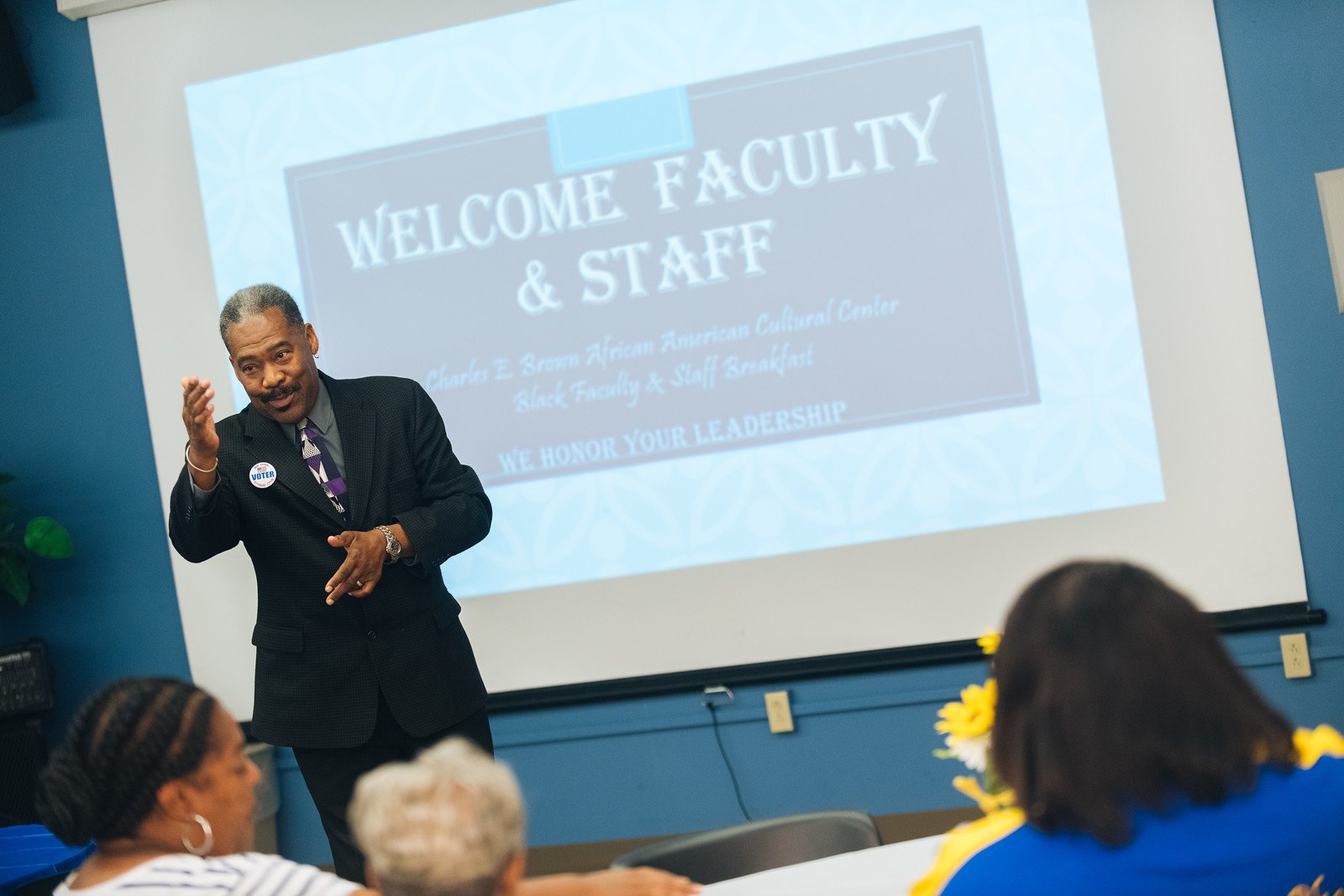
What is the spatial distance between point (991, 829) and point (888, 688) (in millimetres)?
2170

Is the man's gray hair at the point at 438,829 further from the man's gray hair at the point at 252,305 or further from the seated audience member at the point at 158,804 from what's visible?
the man's gray hair at the point at 252,305

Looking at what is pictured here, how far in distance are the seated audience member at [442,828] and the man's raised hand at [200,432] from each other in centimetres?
117

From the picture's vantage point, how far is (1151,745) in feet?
2.95

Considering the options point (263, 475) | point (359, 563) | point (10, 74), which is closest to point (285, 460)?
point (263, 475)

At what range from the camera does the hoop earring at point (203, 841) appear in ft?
4.23

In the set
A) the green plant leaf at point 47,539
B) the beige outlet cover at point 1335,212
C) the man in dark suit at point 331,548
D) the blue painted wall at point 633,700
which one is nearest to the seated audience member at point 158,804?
the man in dark suit at point 331,548

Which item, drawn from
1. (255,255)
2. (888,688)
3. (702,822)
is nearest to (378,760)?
(702,822)

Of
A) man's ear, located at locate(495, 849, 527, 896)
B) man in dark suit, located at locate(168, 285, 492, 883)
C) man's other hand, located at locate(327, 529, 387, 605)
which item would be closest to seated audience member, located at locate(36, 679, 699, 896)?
man's ear, located at locate(495, 849, 527, 896)

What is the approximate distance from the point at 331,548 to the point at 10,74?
2169 mm

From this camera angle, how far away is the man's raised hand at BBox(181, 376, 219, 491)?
6.72 feet

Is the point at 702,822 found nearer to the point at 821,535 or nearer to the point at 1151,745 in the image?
the point at 821,535

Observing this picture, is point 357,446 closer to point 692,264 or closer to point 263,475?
point 263,475

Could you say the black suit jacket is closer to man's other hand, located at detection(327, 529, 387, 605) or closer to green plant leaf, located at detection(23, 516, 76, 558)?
man's other hand, located at detection(327, 529, 387, 605)

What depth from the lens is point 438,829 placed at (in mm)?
1063
